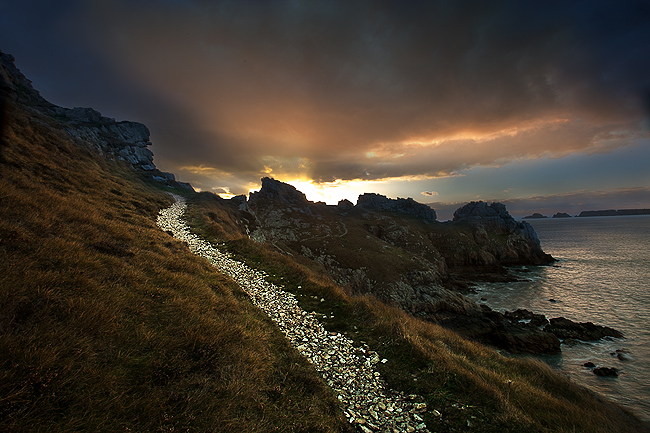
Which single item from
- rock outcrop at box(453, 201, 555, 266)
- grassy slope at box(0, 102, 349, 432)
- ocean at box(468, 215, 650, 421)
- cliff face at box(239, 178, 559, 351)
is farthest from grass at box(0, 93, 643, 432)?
rock outcrop at box(453, 201, 555, 266)

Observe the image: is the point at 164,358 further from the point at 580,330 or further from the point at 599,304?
the point at 599,304

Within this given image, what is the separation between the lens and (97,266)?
8930 millimetres

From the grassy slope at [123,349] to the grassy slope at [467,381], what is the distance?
3.80m

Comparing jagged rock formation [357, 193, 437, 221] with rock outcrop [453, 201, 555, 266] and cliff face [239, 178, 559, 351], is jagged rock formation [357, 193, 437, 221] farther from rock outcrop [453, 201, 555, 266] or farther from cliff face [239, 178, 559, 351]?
rock outcrop [453, 201, 555, 266]

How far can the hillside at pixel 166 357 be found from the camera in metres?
4.62

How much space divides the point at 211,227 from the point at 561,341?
52965mm

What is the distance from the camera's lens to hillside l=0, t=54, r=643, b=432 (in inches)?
182

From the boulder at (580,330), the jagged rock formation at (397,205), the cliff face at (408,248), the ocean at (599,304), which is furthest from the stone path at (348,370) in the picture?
the jagged rock formation at (397,205)

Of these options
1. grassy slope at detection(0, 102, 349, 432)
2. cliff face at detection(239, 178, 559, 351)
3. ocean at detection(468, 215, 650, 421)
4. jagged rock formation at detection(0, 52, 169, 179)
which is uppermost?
jagged rock formation at detection(0, 52, 169, 179)

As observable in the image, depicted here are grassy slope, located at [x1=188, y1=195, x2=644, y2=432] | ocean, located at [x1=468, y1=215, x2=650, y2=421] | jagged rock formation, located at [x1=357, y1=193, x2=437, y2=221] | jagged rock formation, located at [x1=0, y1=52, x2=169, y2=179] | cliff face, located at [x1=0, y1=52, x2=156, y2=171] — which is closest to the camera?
grassy slope, located at [x1=188, y1=195, x2=644, y2=432]

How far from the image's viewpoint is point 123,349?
6066 mm

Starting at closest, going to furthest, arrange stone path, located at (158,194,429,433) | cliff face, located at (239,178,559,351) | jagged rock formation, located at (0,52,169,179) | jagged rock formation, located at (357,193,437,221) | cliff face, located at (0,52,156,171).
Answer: stone path, located at (158,194,429,433)
cliff face, located at (239,178,559,351)
cliff face, located at (0,52,156,171)
jagged rock formation, located at (0,52,169,179)
jagged rock formation, located at (357,193,437,221)

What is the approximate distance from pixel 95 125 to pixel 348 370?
5944 inches

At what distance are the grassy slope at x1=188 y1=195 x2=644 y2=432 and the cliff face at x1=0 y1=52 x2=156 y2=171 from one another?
9102 centimetres
